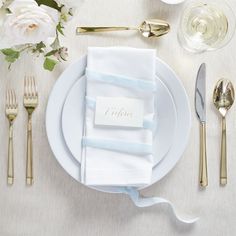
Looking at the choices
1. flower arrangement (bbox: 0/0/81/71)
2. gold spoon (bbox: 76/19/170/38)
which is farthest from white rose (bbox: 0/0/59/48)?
gold spoon (bbox: 76/19/170/38)

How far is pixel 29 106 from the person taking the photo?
89 centimetres

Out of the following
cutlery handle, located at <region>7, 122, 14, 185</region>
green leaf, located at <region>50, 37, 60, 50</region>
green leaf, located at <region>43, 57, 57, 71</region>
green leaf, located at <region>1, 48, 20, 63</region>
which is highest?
green leaf, located at <region>50, 37, 60, 50</region>

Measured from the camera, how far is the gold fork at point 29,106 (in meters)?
0.88

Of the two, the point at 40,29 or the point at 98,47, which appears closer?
the point at 40,29

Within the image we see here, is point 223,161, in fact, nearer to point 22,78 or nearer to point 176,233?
point 176,233

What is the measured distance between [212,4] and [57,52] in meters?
0.32

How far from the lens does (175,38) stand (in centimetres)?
92

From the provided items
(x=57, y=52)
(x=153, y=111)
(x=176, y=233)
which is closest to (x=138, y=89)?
(x=153, y=111)

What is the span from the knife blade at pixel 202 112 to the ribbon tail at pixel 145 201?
8 cm

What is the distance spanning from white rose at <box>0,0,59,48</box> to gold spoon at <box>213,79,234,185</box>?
0.38m

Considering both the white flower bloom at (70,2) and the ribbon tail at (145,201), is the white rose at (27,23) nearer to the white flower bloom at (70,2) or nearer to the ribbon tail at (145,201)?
the white flower bloom at (70,2)

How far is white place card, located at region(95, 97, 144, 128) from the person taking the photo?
2.83 feet

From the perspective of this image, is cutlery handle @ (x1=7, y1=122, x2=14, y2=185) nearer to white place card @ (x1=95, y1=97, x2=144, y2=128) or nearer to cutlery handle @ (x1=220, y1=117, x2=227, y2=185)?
white place card @ (x1=95, y1=97, x2=144, y2=128)

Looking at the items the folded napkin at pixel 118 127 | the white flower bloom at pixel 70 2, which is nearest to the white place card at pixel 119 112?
the folded napkin at pixel 118 127
